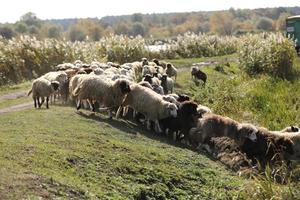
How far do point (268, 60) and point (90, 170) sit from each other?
16716mm

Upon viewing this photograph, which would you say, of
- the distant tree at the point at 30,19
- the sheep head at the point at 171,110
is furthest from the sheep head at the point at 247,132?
the distant tree at the point at 30,19

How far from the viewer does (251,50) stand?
27047 millimetres

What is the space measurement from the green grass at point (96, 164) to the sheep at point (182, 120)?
66 cm

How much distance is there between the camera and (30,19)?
4469 inches

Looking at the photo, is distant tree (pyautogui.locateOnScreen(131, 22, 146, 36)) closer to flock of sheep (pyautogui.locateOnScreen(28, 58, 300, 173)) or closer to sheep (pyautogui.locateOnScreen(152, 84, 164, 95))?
sheep (pyautogui.locateOnScreen(152, 84, 164, 95))

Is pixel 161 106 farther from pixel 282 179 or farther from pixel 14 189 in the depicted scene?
pixel 14 189

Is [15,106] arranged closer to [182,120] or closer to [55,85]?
[55,85]

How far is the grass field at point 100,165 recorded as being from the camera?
30.5 feet

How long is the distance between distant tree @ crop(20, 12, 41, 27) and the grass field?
96210 millimetres

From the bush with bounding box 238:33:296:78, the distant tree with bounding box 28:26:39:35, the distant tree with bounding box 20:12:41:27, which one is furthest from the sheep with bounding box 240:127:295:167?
the distant tree with bounding box 20:12:41:27

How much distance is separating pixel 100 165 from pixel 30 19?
350ft

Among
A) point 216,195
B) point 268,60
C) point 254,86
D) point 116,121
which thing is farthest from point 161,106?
point 268,60

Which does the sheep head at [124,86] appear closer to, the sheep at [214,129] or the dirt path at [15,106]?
the sheep at [214,129]

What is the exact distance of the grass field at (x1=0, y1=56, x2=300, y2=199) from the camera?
9297 mm
